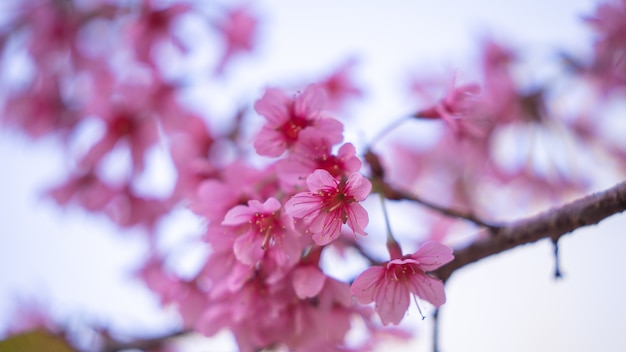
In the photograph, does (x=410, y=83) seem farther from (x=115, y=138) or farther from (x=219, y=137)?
(x=115, y=138)

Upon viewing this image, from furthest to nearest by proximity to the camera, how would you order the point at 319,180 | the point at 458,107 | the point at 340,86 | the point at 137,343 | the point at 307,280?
the point at 340,86 → the point at 137,343 → the point at 458,107 → the point at 307,280 → the point at 319,180

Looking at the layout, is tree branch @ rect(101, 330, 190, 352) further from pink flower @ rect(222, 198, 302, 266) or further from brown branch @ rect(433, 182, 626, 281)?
brown branch @ rect(433, 182, 626, 281)

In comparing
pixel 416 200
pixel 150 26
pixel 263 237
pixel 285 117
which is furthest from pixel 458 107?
pixel 150 26

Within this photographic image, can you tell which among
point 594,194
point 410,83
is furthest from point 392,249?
point 410,83

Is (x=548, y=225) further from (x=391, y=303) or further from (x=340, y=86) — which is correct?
(x=340, y=86)

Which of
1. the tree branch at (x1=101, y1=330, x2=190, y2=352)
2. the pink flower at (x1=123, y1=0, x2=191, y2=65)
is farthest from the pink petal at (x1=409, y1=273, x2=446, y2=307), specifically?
the pink flower at (x1=123, y1=0, x2=191, y2=65)
